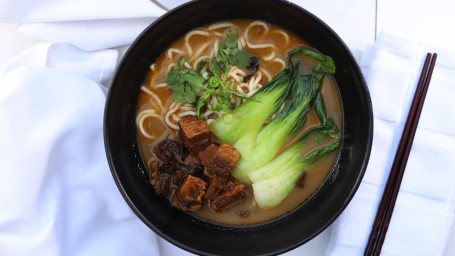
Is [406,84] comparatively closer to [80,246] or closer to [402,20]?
[402,20]

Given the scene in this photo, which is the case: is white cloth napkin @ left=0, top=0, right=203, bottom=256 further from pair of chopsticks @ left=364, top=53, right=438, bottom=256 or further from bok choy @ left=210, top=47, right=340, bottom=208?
pair of chopsticks @ left=364, top=53, right=438, bottom=256

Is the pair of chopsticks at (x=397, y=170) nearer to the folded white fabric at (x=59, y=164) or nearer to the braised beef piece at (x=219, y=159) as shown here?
the braised beef piece at (x=219, y=159)

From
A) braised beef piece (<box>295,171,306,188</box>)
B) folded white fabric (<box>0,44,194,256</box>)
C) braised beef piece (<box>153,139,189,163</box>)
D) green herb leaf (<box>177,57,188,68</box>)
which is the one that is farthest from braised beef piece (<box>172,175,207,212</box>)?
green herb leaf (<box>177,57,188,68</box>)

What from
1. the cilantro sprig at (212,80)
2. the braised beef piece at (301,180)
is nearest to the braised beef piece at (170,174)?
the cilantro sprig at (212,80)

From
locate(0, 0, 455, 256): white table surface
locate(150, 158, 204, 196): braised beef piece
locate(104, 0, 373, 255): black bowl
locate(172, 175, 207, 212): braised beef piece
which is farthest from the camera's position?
locate(0, 0, 455, 256): white table surface

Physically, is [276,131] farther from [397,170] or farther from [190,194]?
[397,170]

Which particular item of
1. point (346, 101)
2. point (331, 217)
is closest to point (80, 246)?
point (331, 217)
